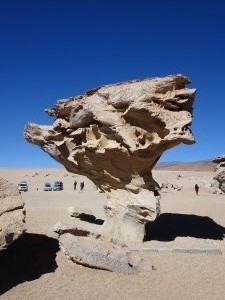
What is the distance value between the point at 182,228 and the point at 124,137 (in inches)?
301

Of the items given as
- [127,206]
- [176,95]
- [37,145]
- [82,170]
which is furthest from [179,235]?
[37,145]

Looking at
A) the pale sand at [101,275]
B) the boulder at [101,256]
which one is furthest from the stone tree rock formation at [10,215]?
the boulder at [101,256]

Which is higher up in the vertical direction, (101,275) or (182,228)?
(182,228)

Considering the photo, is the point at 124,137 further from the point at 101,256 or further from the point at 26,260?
the point at 26,260

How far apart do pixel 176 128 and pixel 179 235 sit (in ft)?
20.7

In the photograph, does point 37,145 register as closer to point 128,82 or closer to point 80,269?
point 128,82

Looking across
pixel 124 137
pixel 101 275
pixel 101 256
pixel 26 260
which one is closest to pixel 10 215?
pixel 26 260

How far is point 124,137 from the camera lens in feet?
57.0

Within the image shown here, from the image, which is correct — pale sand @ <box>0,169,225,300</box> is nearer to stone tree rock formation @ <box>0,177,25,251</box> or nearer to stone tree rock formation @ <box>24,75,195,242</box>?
stone tree rock formation @ <box>0,177,25,251</box>

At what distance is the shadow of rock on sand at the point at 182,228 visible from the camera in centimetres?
2000

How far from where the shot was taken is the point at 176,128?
1647 centimetres

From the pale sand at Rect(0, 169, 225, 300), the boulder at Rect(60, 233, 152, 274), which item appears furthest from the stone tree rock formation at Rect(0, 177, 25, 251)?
the boulder at Rect(60, 233, 152, 274)

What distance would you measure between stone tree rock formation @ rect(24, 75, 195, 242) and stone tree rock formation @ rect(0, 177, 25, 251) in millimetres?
4499

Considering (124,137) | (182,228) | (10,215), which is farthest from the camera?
(182,228)
